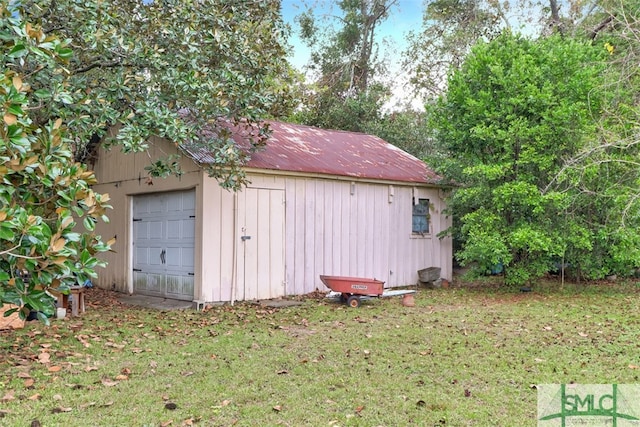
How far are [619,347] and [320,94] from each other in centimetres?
1783

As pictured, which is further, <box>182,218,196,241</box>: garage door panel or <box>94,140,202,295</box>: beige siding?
<box>94,140,202,295</box>: beige siding

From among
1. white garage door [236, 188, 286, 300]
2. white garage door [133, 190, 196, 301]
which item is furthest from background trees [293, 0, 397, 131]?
white garage door [236, 188, 286, 300]

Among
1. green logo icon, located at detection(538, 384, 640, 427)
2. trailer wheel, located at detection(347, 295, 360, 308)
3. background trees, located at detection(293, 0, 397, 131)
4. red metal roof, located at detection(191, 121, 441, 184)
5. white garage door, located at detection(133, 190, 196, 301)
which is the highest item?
background trees, located at detection(293, 0, 397, 131)

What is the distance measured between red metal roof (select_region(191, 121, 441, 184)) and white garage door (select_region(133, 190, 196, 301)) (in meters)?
1.58

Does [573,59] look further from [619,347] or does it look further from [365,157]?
[619,347]

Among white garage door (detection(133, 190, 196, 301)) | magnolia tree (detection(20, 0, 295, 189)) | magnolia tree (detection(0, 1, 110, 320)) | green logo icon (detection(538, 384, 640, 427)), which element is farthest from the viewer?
white garage door (detection(133, 190, 196, 301))

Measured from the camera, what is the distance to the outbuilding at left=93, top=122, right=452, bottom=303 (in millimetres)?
9680

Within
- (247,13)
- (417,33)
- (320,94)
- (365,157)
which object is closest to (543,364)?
(247,13)

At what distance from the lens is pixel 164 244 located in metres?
10.6

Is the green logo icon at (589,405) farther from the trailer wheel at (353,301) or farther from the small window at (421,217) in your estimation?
the small window at (421,217)

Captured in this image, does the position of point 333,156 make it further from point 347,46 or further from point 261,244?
point 347,46

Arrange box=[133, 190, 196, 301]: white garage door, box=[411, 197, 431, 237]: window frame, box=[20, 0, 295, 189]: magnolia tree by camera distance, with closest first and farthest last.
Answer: box=[20, 0, 295, 189]: magnolia tree
box=[133, 190, 196, 301]: white garage door
box=[411, 197, 431, 237]: window frame

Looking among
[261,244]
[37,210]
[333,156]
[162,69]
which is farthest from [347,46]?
[37,210]

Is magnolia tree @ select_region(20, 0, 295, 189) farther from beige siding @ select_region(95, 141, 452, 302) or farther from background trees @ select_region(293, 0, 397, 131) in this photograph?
background trees @ select_region(293, 0, 397, 131)
